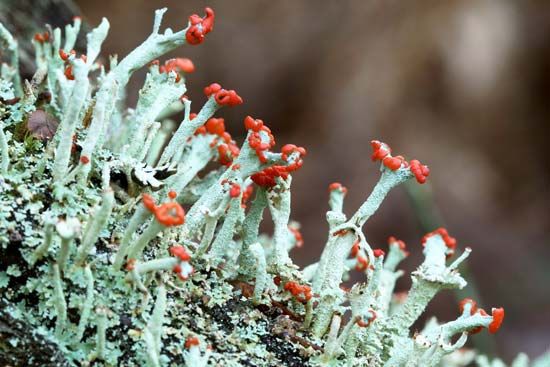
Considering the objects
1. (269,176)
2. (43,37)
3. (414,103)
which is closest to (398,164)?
(269,176)

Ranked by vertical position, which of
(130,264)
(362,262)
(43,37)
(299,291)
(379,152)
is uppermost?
(43,37)

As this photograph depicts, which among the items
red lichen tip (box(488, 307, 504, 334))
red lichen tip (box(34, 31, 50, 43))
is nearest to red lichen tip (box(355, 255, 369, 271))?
red lichen tip (box(488, 307, 504, 334))

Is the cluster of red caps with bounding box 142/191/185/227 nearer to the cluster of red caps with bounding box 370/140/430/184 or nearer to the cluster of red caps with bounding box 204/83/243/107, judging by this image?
the cluster of red caps with bounding box 204/83/243/107

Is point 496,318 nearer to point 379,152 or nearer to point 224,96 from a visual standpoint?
point 379,152

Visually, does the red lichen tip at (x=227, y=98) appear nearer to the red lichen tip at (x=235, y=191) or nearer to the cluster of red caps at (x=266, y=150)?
the cluster of red caps at (x=266, y=150)

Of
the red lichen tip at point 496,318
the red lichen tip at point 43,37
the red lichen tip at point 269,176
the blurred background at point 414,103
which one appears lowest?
the red lichen tip at point 496,318

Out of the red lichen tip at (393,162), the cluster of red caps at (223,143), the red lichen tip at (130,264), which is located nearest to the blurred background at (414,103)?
the cluster of red caps at (223,143)

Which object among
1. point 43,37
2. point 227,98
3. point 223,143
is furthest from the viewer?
point 43,37
